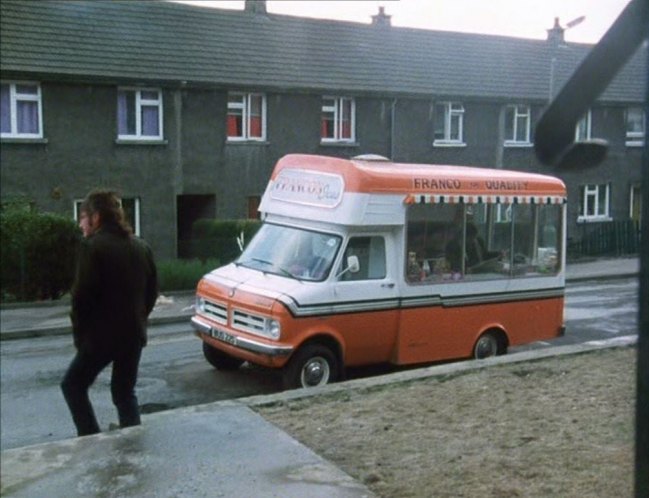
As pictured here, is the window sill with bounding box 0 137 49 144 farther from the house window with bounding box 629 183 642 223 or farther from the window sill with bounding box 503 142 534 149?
the house window with bounding box 629 183 642 223

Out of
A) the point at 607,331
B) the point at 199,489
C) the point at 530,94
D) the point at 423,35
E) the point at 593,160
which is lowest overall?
the point at 607,331

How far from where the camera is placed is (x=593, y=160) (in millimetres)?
1330

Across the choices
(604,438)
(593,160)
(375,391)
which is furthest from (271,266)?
(593,160)

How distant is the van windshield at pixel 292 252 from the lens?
7.02 meters

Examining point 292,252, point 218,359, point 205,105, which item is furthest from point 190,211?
point 292,252

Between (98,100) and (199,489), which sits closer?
(199,489)

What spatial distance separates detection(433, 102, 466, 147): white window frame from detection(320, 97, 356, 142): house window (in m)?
1.39

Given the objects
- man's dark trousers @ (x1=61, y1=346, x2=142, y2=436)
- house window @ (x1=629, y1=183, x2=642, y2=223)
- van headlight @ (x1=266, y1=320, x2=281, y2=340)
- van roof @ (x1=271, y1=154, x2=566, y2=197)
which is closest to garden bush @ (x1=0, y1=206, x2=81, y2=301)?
van headlight @ (x1=266, y1=320, x2=281, y2=340)

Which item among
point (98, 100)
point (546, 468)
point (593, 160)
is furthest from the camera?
point (98, 100)

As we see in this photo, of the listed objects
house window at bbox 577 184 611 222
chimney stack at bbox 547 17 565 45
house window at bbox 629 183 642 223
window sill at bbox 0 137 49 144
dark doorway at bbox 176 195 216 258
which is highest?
chimney stack at bbox 547 17 565 45

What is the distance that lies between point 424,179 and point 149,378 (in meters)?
2.91

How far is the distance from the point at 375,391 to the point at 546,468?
1.78 meters

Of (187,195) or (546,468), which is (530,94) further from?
(187,195)

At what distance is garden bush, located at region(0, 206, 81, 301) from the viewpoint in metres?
11.3
